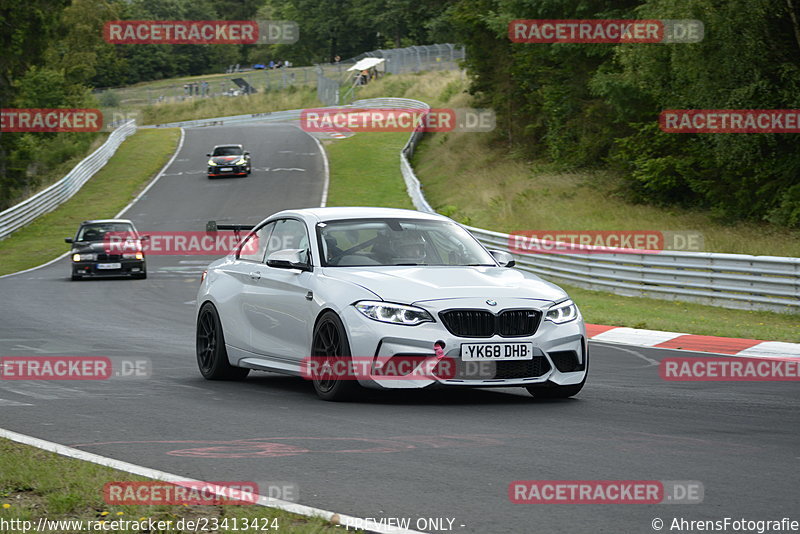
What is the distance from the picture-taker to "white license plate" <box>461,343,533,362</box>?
902 centimetres

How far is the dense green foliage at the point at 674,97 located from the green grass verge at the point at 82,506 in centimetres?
2563

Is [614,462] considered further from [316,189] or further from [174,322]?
[316,189]

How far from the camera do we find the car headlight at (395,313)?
29.8 ft

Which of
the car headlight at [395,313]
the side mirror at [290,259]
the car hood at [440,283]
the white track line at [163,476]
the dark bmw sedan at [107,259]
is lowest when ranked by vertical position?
the dark bmw sedan at [107,259]

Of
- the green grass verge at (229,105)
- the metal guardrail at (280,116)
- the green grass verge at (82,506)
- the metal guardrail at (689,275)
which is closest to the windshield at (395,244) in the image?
the green grass verge at (82,506)

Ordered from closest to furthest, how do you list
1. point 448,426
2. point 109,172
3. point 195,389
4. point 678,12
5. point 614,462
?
point 614,462
point 448,426
point 195,389
point 678,12
point 109,172

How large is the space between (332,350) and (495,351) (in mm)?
1326

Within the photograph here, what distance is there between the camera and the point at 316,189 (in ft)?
173

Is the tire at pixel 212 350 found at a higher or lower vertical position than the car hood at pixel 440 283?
lower

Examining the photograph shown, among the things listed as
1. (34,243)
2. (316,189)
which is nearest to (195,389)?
(34,243)

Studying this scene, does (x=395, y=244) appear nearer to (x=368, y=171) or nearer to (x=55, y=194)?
(x=55, y=194)

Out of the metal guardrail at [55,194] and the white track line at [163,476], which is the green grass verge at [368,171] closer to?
the metal guardrail at [55,194]

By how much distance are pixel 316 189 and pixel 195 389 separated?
42108 mm

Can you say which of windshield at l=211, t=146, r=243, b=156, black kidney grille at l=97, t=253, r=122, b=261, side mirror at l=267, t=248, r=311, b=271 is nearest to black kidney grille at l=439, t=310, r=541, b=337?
side mirror at l=267, t=248, r=311, b=271
